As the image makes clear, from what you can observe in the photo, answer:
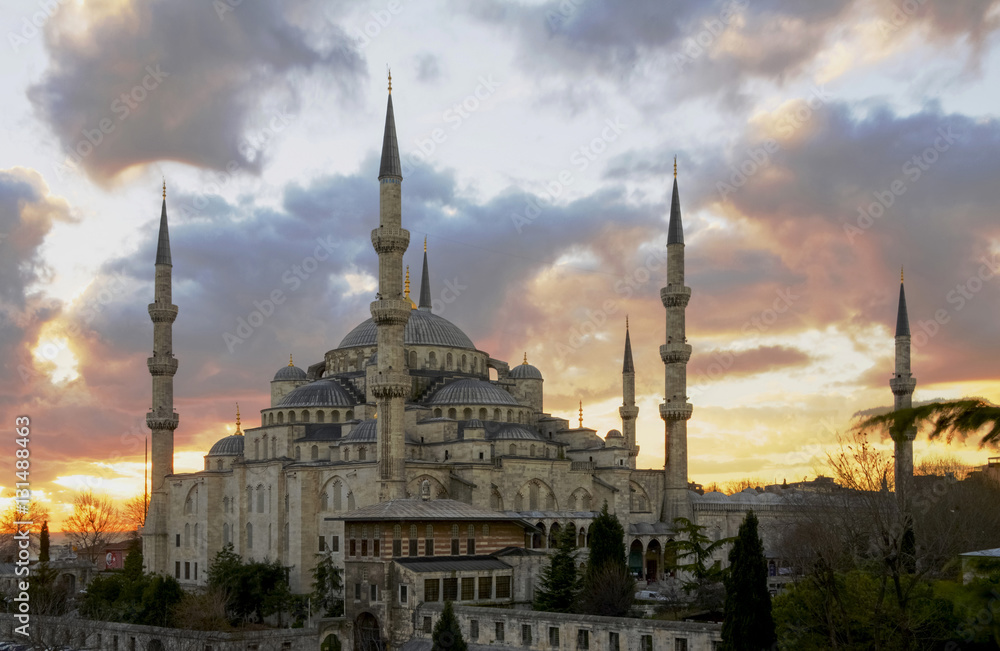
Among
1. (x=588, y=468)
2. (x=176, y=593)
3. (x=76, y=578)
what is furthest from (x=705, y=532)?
(x=76, y=578)

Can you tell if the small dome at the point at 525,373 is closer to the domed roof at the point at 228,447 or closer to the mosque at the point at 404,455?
the mosque at the point at 404,455

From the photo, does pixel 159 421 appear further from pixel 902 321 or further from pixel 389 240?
pixel 902 321

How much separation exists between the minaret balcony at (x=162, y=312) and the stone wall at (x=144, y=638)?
16.5 m

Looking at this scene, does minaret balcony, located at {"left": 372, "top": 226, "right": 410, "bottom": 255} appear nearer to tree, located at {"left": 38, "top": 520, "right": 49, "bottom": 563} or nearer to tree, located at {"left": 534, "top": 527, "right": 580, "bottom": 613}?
tree, located at {"left": 534, "top": 527, "right": 580, "bottom": 613}

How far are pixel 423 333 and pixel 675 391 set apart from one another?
40.8 feet

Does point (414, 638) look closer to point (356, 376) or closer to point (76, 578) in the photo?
point (356, 376)

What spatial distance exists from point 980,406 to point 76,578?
5139 cm

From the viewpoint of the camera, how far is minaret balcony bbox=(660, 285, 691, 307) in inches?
1737

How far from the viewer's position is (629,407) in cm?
4903

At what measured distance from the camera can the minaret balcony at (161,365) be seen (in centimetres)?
4622

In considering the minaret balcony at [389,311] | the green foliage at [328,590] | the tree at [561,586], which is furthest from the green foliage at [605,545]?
the minaret balcony at [389,311]

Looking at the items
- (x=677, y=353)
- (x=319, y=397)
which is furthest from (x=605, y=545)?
(x=319, y=397)

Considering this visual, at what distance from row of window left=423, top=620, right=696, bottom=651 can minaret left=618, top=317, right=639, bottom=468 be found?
2048 centimetres

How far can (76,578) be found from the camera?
50531mm
